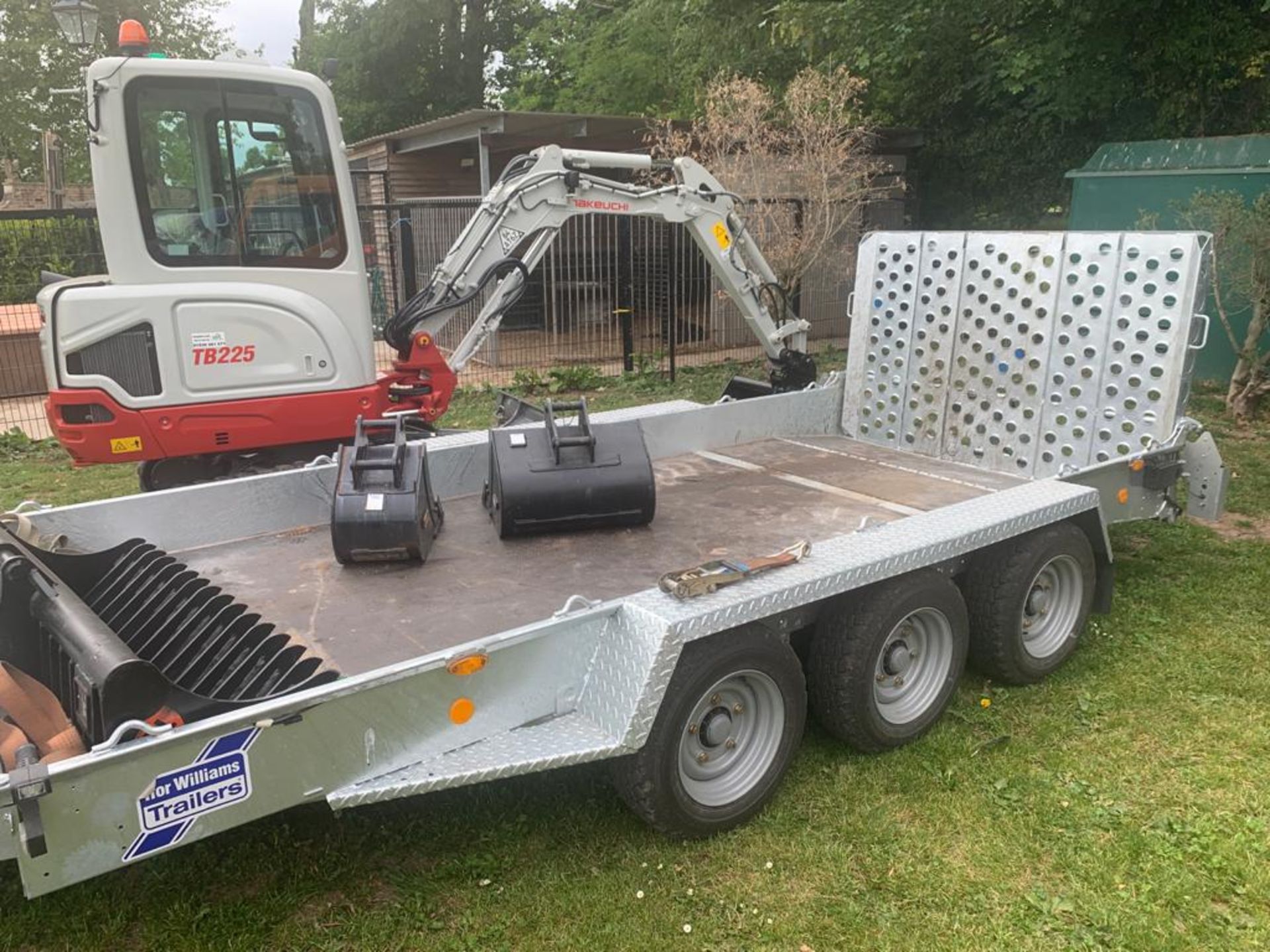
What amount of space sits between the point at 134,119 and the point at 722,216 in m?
3.73

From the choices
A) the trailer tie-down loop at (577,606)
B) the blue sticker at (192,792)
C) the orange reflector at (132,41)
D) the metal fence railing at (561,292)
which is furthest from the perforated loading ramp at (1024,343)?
the metal fence railing at (561,292)

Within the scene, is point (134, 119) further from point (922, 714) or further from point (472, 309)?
point (472, 309)

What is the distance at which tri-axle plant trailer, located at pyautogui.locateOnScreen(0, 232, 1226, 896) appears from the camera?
272 centimetres

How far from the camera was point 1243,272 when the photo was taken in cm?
940

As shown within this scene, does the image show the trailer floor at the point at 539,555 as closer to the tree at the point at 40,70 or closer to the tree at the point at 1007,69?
the tree at the point at 1007,69

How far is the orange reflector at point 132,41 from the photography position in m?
5.55

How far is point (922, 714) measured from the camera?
4.13m

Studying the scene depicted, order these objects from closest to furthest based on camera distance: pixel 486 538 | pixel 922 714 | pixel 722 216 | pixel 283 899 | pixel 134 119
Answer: pixel 283 899 < pixel 922 714 < pixel 486 538 < pixel 134 119 < pixel 722 216

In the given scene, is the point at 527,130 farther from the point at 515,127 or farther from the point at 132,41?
the point at 132,41

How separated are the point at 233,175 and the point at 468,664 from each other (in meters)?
4.06

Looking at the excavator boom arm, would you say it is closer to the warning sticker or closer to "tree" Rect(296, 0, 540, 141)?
the warning sticker

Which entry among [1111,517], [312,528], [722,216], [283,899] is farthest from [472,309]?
[283,899]

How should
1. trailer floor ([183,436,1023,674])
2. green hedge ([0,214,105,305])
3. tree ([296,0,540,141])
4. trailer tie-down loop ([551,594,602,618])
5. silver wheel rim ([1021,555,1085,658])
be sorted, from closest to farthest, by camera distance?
trailer tie-down loop ([551,594,602,618]) < trailer floor ([183,436,1023,674]) < silver wheel rim ([1021,555,1085,658]) < green hedge ([0,214,105,305]) < tree ([296,0,540,141])

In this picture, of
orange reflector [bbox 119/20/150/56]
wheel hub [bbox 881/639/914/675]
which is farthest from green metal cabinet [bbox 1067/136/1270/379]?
orange reflector [bbox 119/20/150/56]
